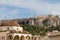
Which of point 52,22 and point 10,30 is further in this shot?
point 52,22

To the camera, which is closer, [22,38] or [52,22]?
[22,38]

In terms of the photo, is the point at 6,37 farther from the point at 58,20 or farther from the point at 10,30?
the point at 58,20

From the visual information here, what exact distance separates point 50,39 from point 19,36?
9.33m

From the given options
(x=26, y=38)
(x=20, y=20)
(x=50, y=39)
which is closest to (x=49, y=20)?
(x=20, y=20)

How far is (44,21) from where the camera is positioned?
124m

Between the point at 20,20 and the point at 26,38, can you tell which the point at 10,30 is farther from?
the point at 20,20

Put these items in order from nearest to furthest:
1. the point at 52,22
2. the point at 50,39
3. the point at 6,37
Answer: the point at 50,39
the point at 6,37
the point at 52,22

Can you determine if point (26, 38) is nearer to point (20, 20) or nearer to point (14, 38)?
point (14, 38)

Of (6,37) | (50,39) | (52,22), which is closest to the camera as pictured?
(50,39)

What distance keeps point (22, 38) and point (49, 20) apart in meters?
88.1

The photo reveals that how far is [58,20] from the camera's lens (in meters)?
126

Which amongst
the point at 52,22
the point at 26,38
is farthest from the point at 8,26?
the point at 52,22

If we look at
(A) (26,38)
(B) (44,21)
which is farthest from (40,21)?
(A) (26,38)

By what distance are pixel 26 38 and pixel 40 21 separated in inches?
3409
